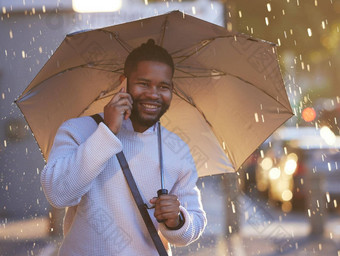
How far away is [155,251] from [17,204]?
1235 centimetres

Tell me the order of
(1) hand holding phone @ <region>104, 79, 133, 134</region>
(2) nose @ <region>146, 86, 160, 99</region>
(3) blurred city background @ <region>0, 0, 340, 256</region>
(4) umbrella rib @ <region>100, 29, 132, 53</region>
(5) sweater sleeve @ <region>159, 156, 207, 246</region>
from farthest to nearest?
(3) blurred city background @ <region>0, 0, 340, 256</region> → (4) umbrella rib @ <region>100, 29, 132, 53</region> → (2) nose @ <region>146, 86, 160, 99</region> → (5) sweater sleeve @ <region>159, 156, 207, 246</region> → (1) hand holding phone @ <region>104, 79, 133, 134</region>

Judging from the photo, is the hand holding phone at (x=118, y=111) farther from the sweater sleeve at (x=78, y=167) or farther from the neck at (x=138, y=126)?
the neck at (x=138, y=126)

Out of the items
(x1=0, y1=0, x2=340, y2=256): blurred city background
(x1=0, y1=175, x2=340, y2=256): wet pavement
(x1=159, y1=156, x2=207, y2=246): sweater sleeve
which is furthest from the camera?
(x1=0, y1=0, x2=340, y2=256): blurred city background

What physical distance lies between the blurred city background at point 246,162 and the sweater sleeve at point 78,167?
1.74 metres

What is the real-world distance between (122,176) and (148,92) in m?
0.48

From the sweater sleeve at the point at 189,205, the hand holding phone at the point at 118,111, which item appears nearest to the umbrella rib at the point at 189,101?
the sweater sleeve at the point at 189,205

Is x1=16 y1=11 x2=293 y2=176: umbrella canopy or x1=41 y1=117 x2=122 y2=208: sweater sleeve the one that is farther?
x1=16 y1=11 x2=293 y2=176: umbrella canopy

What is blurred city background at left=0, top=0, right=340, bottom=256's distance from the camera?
30.6 feet

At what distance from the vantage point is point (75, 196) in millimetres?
2799

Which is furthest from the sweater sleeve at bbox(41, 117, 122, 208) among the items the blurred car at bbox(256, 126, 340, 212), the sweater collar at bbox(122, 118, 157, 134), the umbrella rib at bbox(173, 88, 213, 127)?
the blurred car at bbox(256, 126, 340, 212)

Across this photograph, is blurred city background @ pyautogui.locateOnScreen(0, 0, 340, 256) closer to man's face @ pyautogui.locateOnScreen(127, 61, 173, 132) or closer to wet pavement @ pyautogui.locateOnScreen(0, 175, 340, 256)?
wet pavement @ pyautogui.locateOnScreen(0, 175, 340, 256)

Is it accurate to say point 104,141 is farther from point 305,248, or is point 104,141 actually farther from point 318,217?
point 318,217

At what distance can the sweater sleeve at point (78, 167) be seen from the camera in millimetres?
2758

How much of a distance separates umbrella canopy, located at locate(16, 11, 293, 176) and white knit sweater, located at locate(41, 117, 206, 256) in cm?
23
